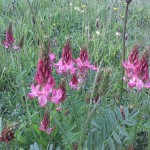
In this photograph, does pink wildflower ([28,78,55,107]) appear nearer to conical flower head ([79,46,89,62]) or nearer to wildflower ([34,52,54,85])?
wildflower ([34,52,54,85])

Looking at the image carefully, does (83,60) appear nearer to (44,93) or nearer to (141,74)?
(141,74)

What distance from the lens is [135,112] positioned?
1.33 metres

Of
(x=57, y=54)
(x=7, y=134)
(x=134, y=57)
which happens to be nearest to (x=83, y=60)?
(x=134, y=57)

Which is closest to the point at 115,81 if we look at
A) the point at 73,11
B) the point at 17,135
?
the point at 17,135

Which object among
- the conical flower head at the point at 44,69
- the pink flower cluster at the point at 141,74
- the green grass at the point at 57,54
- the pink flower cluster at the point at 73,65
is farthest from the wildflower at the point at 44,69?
the pink flower cluster at the point at 141,74

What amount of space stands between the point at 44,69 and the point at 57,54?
150 cm

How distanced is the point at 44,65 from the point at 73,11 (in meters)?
3.08

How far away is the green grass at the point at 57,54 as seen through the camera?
62.4 inches

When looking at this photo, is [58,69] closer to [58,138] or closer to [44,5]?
[58,138]

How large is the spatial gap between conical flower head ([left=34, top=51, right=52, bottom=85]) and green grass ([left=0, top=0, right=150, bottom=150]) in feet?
0.35

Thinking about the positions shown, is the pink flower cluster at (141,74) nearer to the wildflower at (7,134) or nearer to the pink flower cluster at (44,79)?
the pink flower cluster at (44,79)

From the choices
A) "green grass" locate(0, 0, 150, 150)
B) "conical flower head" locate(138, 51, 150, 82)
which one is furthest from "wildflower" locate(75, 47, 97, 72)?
"conical flower head" locate(138, 51, 150, 82)

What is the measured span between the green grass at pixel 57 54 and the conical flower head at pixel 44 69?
11 cm

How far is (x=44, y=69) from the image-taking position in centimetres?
102
